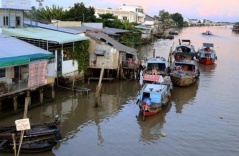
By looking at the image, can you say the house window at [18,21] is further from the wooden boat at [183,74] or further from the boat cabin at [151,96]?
the wooden boat at [183,74]

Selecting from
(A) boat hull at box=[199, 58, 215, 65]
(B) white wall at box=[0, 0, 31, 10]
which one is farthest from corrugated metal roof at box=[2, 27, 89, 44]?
(A) boat hull at box=[199, 58, 215, 65]

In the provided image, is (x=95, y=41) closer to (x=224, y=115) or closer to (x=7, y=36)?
(x=7, y=36)

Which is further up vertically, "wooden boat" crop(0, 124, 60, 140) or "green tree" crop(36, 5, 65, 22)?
"green tree" crop(36, 5, 65, 22)

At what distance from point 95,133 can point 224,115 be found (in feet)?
32.8

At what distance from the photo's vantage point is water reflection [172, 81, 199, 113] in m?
25.8

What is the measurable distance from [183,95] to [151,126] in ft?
29.8

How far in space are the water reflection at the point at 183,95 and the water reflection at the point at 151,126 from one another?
260 cm

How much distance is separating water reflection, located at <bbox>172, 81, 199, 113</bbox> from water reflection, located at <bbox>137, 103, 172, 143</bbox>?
2.60m

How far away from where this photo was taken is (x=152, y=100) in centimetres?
2252

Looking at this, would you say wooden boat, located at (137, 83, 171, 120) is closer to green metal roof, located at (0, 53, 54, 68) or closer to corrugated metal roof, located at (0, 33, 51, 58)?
green metal roof, located at (0, 53, 54, 68)

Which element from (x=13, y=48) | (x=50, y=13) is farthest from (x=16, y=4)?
(x=50, y=13)

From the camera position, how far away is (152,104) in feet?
73.0

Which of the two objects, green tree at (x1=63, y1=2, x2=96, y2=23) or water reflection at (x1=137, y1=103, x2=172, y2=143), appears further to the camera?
green tree at (x1=63, y1=2, x2=96, y2=23)

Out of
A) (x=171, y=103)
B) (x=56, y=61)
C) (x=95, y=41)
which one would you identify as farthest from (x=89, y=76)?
(x=171, y=103)
